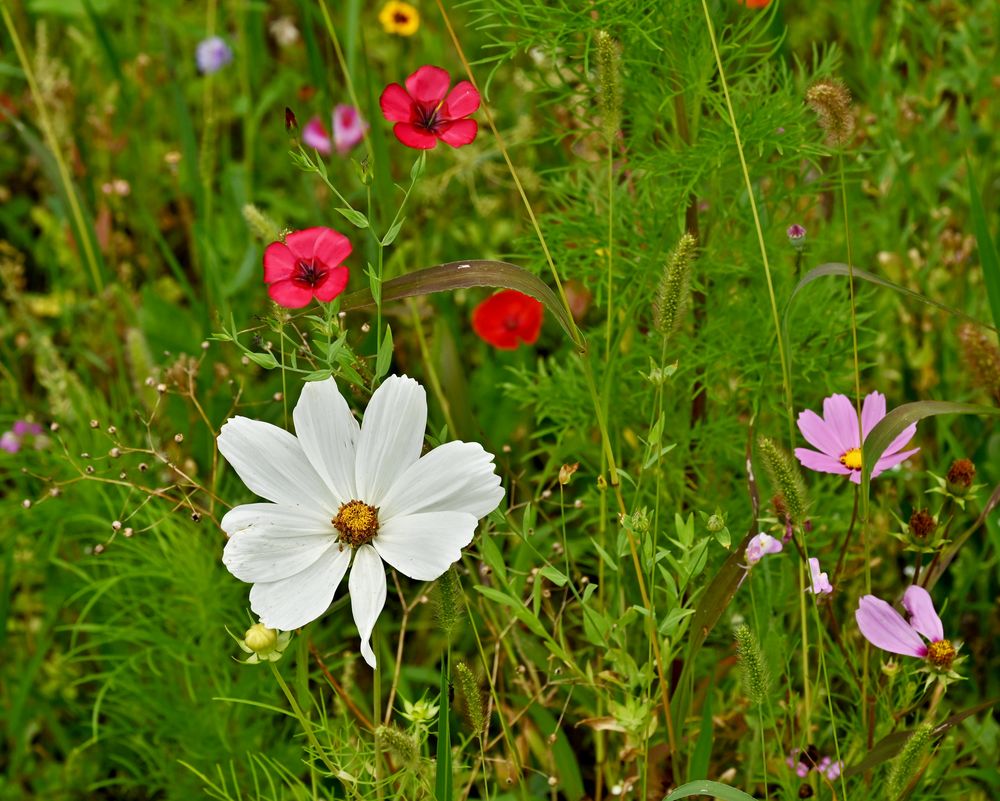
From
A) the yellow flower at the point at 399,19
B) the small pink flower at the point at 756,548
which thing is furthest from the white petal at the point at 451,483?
the yellow flower at the point at 399,19

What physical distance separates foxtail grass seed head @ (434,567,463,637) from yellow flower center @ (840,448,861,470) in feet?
1.19

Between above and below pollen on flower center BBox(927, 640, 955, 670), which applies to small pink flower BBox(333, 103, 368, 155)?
above

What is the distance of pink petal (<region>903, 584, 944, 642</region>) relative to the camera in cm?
94

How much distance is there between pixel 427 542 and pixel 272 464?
0.14 m

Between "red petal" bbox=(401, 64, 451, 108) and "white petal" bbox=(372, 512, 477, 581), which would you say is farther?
"red petal" bbox=(401, 64, 451, 108)

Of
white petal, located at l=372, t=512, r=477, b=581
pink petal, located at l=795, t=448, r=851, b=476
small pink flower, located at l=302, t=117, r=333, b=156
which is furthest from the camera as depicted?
small pink flower, located at l=302, t=117, r=333, b=156

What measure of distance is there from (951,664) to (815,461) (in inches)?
7.3

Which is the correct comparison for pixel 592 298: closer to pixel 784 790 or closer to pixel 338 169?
pixel 338 169

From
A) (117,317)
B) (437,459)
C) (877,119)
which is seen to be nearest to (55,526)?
(117,317)

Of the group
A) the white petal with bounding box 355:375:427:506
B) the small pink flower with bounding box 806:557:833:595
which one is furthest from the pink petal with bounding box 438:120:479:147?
the small pink flower with bounding box 806:557:833:595

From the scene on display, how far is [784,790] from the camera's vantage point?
1.06m

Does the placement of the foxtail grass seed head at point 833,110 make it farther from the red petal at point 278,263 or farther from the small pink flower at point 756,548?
the red petal at point 278,263

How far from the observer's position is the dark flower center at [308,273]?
2.96 ft

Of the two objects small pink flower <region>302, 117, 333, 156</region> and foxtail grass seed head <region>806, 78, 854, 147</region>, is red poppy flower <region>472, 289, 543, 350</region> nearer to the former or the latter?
foxtail grass seed head <region>806, 78, 854, 147</region>
